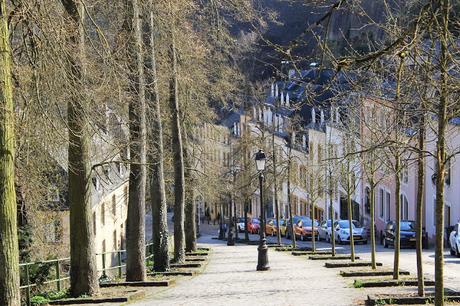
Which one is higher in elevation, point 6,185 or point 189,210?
point 6,185

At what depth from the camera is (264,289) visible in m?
18.8

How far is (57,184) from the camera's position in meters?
26.8

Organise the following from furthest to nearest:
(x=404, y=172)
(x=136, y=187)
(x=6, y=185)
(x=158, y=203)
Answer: (x=404, y=172), (x=158, y=203), (x=136, y=187), (x=6, y=185)

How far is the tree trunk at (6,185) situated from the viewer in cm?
1177

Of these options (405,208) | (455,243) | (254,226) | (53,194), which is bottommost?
(254,226)

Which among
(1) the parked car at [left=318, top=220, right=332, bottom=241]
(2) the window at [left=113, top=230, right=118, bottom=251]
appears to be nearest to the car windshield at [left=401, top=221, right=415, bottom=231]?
(1) the parked car at [left=318, top=220, right=332, bottom=241]

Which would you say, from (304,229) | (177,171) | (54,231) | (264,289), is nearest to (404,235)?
(304,229)

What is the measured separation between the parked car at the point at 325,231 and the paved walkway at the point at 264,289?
25.0m

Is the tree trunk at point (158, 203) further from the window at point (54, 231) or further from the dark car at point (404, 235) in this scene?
the dark car at point (404, 235)

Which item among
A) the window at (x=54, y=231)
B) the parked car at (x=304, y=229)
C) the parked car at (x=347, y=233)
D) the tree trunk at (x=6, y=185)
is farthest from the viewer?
the parked car at (x=304, y=229)

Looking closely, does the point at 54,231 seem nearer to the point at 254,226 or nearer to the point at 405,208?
the point at 405,208

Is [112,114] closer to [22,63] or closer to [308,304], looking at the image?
[22,63]

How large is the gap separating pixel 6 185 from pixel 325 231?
41.2 metres

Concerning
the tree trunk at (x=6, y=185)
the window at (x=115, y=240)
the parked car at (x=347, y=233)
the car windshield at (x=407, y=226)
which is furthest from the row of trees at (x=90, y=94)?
the window at (x=115, y=240)
